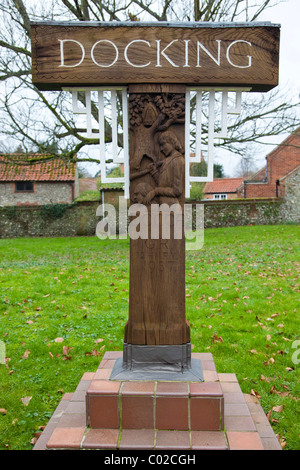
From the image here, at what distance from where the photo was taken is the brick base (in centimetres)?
240

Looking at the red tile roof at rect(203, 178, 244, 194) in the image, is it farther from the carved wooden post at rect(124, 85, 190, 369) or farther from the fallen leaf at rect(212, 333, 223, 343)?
the carved wooden post at rect(124, 85, 190, 369)

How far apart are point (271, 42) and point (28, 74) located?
28.9 feet

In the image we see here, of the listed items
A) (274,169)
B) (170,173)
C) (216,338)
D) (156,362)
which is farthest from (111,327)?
(274,169)

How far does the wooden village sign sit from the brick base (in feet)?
0.76

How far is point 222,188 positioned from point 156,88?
3710 centimetres

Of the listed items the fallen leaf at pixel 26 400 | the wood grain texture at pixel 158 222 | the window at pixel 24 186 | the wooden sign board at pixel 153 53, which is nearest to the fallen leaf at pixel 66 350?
the fallen leaf at pixel 26 400

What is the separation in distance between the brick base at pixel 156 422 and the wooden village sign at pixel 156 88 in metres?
0.23

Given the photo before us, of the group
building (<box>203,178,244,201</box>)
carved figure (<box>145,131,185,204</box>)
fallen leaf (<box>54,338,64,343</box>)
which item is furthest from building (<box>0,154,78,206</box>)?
carved figure (<box>145,131,185,204</box>)

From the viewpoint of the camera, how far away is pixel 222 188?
38750mm

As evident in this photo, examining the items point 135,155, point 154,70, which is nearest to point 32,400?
point 135,155

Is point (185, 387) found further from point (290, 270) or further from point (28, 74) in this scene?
point (28, 74)

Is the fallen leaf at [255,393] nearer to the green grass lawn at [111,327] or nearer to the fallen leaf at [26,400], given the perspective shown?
the green grass lawn at [111,327]

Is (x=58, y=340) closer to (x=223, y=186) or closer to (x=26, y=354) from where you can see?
(x=26, y=354)
